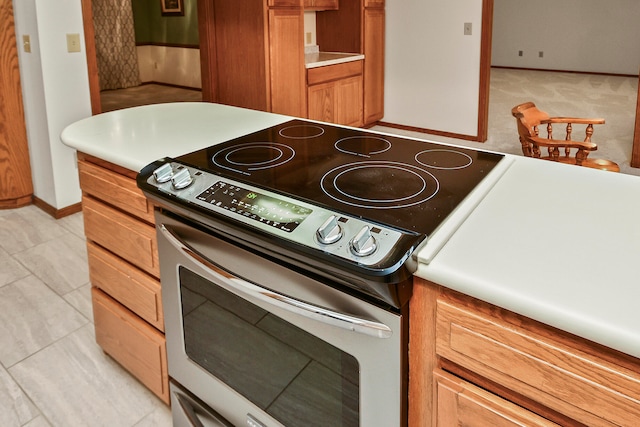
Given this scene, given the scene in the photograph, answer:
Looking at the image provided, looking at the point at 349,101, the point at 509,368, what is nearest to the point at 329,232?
the point at 509,368

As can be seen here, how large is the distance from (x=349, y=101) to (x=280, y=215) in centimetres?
407

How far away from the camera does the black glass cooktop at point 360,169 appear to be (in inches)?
40.9

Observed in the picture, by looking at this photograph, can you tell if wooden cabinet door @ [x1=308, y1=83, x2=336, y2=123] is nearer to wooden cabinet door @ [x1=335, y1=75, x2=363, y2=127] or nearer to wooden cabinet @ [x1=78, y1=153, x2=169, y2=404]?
wooden cabinet door @ [x1=335, y1=75, x2=363, y2=127]

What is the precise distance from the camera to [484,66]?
4738mm

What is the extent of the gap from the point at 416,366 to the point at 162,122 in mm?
1228

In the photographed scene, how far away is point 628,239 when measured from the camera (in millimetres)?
915

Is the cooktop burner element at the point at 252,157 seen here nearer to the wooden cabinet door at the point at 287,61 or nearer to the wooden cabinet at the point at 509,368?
the wooden cabinet at the point at 509,368

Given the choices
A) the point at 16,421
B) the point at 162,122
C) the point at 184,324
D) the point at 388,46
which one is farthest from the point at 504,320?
the point at 388,46

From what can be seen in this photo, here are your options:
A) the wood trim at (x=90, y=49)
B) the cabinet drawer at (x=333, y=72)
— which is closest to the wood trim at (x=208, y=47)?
the cabinet drawer at (x=333, y=72)

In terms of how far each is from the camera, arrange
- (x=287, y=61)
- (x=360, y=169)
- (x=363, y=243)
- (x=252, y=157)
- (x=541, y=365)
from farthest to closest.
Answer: (x=287, y=61) < (x=252, y=157) < (x=360, y=169) < (x=363, y=243) < (x=541, y=365)

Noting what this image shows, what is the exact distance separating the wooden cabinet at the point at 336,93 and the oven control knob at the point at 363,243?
12.0 ft

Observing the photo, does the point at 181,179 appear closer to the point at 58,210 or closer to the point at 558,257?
the point at 558,257

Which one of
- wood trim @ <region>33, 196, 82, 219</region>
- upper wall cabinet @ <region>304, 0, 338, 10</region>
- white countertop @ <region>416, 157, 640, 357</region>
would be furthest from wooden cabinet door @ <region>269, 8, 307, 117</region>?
white countertop @ <region>416, 157, 640, 357</region>

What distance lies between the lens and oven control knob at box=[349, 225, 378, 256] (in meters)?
0.88
